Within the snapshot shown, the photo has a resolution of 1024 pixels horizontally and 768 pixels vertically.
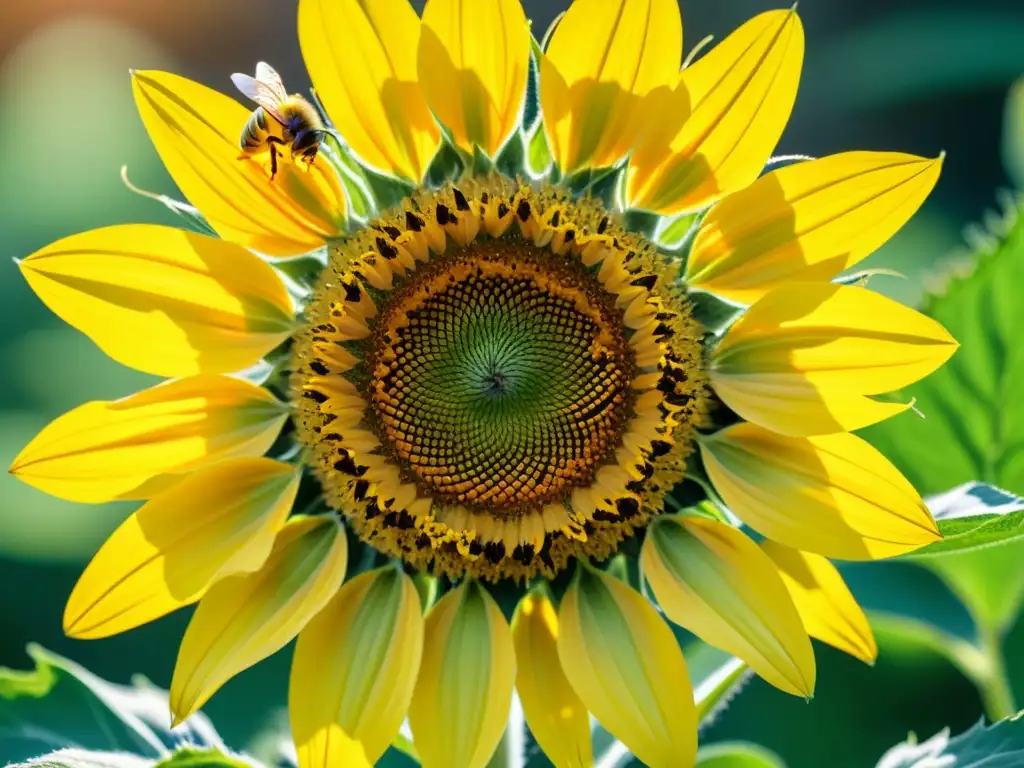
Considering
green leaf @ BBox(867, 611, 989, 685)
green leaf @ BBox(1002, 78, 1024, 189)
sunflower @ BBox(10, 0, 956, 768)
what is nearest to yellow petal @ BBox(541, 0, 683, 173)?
sunflower @ BBox(10, 0, 956, 768)

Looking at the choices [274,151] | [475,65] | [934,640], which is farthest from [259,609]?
[934,640]

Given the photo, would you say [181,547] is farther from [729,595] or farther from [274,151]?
[729,595]

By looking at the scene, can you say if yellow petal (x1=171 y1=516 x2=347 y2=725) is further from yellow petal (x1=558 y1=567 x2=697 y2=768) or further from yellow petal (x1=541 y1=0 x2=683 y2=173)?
yellow petal (x1=541 y1=0 x2=683 y2=173)

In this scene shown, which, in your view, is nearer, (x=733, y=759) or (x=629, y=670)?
(x=629, y=670)

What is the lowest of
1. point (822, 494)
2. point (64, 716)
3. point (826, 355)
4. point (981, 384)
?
point (64, 716)

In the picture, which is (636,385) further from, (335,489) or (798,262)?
(335,489)

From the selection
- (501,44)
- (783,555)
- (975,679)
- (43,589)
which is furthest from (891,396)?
(43,589)

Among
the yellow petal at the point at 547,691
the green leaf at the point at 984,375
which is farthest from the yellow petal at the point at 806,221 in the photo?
the green leaf at the point at 984,375
